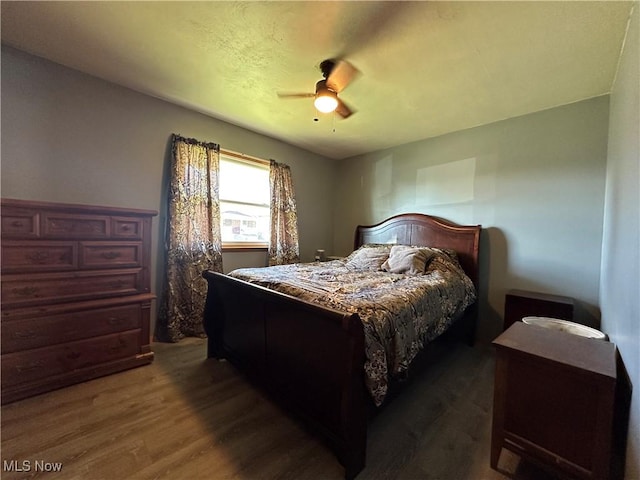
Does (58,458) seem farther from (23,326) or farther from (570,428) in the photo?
(570,428)

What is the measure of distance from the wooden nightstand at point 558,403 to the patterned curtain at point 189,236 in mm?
2821

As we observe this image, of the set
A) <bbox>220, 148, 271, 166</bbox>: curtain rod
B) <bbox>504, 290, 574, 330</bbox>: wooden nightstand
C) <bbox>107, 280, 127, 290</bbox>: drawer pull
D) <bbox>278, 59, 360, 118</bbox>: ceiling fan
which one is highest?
<bbox>278, 59, 360, 118</bbox>: ceiling fan

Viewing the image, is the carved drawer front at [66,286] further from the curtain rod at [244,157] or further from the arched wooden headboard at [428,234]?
the arched wooden headboard at [428,234]

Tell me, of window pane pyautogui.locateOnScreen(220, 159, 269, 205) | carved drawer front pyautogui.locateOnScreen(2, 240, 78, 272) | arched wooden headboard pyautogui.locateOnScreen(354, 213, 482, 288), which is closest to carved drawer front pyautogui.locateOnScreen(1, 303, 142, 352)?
carved drawer front pyautogui.locateOnScreen(2, 240, 78, 272)

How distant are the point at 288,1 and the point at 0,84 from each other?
2318mm

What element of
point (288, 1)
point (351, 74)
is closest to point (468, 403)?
point (351, 74)

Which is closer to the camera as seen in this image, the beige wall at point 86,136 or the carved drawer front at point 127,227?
the beige wall at point 86,136

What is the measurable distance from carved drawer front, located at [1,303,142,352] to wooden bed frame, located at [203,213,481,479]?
25.0 inches

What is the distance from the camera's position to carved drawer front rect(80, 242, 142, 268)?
6.68 ft

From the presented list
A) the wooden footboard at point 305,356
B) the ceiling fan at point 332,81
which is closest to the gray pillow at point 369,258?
the wooden footboard at point 305,356

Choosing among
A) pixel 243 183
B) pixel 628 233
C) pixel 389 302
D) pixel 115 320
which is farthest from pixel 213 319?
pixel 628 233

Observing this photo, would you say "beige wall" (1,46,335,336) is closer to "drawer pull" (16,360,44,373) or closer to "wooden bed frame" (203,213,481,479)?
"drawer pull" (16,360,44,373)

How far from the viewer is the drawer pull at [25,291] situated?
Result: 1.78m

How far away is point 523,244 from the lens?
275 cm
